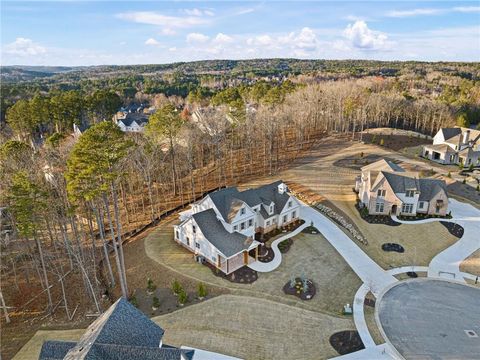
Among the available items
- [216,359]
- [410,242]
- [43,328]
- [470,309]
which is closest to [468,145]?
[410,242]

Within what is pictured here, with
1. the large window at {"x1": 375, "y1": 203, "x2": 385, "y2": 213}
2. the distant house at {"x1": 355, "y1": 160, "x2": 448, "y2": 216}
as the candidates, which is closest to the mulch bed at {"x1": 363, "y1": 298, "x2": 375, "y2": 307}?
the distant house at {"x1": 355, "y1": 160, "x2": 448, "y2": 216}

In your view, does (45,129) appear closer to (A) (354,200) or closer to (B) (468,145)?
(A) (354,200)

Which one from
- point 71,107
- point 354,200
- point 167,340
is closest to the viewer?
point 167,340

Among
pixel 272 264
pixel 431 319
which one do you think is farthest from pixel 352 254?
pixel 431 319

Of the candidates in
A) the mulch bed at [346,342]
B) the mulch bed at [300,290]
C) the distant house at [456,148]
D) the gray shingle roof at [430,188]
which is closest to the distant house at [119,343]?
the mulch bed at [346,342]

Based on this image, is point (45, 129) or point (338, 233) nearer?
point (338, 233)

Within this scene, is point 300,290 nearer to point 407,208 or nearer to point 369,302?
point 369,302
